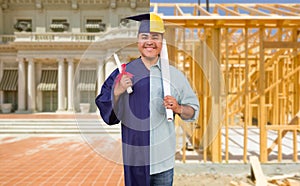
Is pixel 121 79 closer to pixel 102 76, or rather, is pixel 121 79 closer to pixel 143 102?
pixel 143 102

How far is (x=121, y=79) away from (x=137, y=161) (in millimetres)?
567

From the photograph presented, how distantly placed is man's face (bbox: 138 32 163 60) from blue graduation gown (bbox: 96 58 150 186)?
0.08 metres

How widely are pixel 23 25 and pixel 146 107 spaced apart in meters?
22.3

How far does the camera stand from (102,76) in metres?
2.37

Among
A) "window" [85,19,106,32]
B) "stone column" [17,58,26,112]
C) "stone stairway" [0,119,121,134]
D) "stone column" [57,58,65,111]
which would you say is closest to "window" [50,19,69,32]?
"window" [85,19,106,32]

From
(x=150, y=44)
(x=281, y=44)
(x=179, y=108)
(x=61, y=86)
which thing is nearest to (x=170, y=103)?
(x=179, y=108)

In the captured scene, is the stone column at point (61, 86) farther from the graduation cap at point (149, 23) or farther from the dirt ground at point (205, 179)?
the graduation cap at point (149, 23)

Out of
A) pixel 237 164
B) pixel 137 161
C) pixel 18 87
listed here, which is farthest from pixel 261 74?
pixel 18 87

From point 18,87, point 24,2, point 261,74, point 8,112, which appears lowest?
point 8,112

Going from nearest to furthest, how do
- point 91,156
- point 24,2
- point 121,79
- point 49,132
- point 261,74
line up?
1. point 121,79
2. point 261,74
3. point 91,156
4. point 49,132
5. point 24,2

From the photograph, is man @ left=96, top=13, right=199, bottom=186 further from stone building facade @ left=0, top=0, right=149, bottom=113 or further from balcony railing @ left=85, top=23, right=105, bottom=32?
balcony railing @ left=85, top=23, right=105, bottom=32

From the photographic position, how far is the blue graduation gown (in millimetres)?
1923

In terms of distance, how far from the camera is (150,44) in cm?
187

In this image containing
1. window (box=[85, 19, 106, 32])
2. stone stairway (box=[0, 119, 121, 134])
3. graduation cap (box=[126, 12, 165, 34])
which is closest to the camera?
graduation cap (box=[126, 12, 165, 34])
